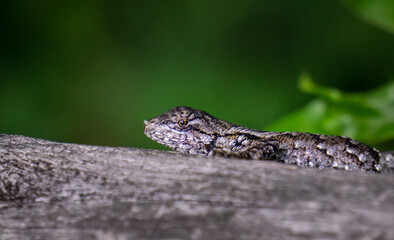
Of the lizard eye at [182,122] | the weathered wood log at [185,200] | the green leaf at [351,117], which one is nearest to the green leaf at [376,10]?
the green leaf at [351,117]

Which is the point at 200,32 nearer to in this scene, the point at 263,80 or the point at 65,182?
the point at 263,80

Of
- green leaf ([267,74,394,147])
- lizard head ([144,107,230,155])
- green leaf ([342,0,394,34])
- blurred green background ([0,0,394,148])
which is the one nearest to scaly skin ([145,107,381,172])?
lizard head ([144,107,230,155])

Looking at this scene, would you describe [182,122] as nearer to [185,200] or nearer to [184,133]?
[184,133]

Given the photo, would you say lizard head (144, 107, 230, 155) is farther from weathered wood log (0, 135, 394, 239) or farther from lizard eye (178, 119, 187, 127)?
weathered wood log (0, 135, 394, 239)

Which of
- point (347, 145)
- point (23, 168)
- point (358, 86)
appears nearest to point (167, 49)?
point (358, 86)

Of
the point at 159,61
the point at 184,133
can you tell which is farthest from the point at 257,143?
the point at 159,61

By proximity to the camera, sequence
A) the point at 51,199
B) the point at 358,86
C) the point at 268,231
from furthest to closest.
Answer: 1. the point at 358,86
2. the point at 51,199
3. the point at 268,231

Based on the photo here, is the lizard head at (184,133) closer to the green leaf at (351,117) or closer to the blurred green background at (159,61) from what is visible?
the green leaf at (351,117)
